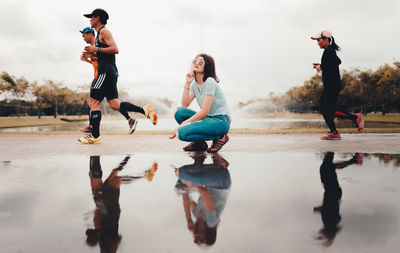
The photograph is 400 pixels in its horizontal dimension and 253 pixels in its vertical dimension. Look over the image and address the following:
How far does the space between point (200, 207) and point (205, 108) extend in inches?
107

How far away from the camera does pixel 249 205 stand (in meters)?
2.62

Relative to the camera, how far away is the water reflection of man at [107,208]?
6.35 ft

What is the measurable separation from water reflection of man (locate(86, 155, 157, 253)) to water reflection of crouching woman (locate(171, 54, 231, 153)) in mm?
1194

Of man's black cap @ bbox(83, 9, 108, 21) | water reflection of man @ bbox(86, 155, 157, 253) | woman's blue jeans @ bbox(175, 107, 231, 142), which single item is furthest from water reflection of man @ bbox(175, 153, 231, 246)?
man's black cap @ bbox(83, 9, 108, 21)

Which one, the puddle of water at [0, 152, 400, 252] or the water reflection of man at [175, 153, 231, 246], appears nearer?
the puddle of water at [0, 152, 400, 252]

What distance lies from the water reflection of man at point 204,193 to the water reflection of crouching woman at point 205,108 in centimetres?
63

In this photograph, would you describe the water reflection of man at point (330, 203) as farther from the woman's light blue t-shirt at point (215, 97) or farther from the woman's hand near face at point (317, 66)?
the woman's hand near face at point (317, 66)

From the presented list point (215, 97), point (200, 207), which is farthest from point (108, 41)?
point (200, 207)

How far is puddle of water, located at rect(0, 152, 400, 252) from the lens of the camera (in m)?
1.92

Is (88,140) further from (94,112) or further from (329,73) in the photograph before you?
(329,73)

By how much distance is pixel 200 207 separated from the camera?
101 inches

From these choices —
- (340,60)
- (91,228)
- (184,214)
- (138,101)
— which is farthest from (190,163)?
(138,101)

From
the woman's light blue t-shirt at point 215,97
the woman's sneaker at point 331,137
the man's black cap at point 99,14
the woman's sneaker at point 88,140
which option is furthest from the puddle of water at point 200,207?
the man's black cap at point 99,14

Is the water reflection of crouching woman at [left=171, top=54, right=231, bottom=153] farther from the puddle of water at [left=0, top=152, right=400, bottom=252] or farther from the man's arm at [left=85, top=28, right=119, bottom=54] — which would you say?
the man's arm at [left=85, top=28, right=119, bottom=54]
